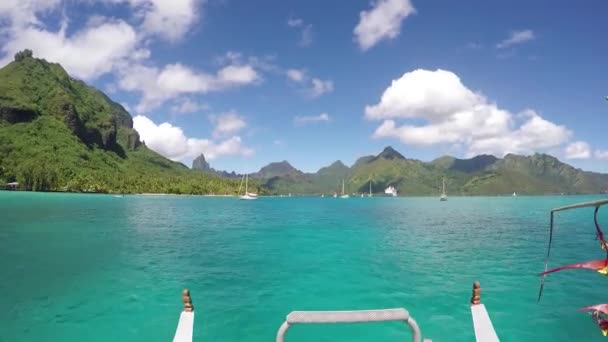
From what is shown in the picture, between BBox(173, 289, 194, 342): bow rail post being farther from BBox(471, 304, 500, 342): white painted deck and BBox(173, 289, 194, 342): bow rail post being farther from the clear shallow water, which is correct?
BBox(471, 304, 500, 342): white painted deck

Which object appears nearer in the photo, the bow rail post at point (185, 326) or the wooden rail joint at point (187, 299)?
the bow rail post at point (185, 326)

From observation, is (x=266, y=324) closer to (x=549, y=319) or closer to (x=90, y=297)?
(x=90, y=297)

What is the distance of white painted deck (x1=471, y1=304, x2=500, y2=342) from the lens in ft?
33.3

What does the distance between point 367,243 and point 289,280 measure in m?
18.2

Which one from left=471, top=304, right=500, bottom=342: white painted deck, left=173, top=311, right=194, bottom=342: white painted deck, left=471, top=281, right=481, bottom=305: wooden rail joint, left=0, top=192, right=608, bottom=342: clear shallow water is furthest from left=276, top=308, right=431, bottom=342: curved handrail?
left=0, top=192, right=608, bottom=342: clear shallow water

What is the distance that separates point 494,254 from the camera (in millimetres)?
32000

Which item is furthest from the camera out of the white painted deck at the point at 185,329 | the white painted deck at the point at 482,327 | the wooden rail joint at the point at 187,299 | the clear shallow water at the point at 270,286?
the clear shallow water at the point at 270,286

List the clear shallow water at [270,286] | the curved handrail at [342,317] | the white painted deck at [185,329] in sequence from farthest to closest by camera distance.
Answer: the clear shallow water at [270,286], the white painted deck at [185,329], the curved handrail at [342,317]

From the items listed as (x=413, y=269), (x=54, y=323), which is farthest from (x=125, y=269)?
(x=413, y=269)

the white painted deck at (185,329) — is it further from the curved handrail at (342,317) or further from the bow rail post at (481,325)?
the bow rail post at (481,325)

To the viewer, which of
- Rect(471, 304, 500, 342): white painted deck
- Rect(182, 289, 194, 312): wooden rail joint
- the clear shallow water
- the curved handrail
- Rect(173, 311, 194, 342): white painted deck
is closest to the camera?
the curved handrail

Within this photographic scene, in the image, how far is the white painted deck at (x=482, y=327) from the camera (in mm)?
10141

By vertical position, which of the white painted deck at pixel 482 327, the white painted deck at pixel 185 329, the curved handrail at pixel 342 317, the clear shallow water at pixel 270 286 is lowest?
the clear shallow water at pixel 270 286

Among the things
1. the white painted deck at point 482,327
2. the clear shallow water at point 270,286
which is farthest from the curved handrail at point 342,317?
the clear shallow water at point 270,286
